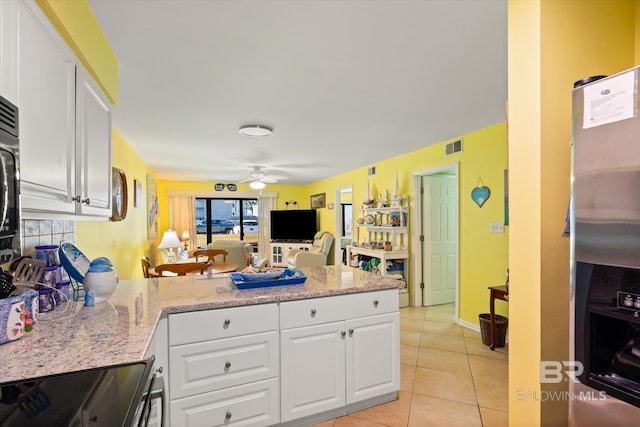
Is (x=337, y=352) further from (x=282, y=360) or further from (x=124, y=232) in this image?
(x=124, y=232)

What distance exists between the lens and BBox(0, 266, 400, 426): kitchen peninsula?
1479 mm

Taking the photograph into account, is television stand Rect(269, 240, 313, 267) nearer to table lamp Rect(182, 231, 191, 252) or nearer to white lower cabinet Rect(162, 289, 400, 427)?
table lamp Rect(182, 231, 191, 252)

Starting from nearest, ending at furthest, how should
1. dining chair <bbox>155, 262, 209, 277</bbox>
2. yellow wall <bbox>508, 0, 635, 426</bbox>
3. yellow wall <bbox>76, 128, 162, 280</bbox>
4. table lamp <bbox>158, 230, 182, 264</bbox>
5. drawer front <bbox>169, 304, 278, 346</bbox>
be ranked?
1. yellow wall <bbox>508, 0, 635, 426</bbox>
2. drawer front <bbox>169, 304, 278, 346</bbox>
3. yellow wall <bbox>76, 128, 162, 280</bbox>
4. dining chair <bbox>155, 262, 209, 277</bbox>
5. table lamp <bbox>158, 230, 182, 264</bbox>

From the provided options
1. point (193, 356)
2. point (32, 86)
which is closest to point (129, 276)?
point (193, 356)

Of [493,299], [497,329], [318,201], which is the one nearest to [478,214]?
[493,299]

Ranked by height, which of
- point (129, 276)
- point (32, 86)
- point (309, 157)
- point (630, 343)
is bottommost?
point (129, 276)

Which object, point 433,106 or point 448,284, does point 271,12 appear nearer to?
point 433,106

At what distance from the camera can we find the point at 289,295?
1.82 m

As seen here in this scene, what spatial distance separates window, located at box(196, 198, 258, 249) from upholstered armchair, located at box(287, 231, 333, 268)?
1644mm

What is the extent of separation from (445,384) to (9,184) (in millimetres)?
2861

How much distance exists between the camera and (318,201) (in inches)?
309

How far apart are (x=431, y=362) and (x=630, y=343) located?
2214 mm

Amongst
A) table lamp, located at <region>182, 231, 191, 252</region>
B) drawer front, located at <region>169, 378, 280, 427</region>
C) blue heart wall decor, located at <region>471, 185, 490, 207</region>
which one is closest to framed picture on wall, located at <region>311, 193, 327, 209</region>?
table lamp, located at <region>182, 231, 191, 252</region>

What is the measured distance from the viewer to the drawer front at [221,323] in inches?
62.3
